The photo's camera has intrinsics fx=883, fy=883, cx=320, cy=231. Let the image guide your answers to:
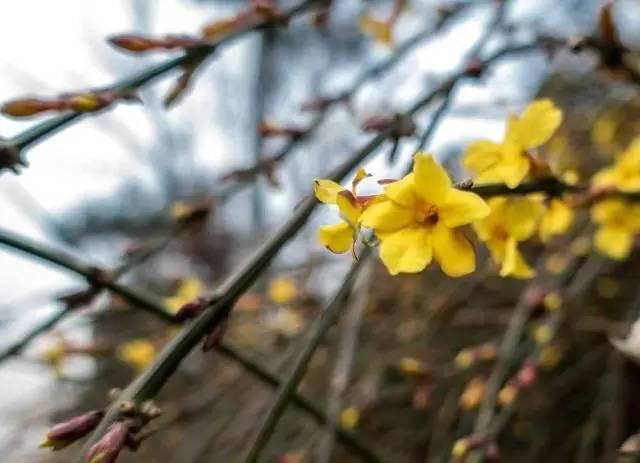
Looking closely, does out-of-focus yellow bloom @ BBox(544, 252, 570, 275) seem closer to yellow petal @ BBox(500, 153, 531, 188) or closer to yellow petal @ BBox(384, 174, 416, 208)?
yellow petal @ BBox(500, 153, 531, 188)

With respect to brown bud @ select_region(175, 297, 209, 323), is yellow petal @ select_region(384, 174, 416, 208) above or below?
below

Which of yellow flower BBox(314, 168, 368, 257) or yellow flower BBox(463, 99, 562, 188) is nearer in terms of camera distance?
yellow flower BBox(314, 168, 368, 257)

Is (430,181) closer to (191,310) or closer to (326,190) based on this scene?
(326,190)

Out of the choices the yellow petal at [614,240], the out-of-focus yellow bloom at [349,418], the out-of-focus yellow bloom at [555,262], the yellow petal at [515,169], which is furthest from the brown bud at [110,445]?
the out-of-focus yellow bloom at [555,262]

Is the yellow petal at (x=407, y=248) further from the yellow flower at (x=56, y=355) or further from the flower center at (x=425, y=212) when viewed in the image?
the yellow flower at (x=56, y=355)

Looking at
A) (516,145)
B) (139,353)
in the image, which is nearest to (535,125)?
(516,145)

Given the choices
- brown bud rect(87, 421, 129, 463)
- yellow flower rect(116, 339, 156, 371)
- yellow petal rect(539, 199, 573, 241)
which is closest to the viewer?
brown bud rect(87, 421, 129, 463)

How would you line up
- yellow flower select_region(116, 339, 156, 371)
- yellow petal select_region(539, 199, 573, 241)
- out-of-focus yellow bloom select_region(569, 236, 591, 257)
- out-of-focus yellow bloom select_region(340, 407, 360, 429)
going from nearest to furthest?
1. yellow petal select_region(539, 199, 573, 241)
2. out-of-focus yellow bloom select_region(340, 407, 360, 429)
3. out-of-focus yellow bloom select_region(569, 236, 591, 257)
4. yellow flower select_region(116, 339, 156, 371)

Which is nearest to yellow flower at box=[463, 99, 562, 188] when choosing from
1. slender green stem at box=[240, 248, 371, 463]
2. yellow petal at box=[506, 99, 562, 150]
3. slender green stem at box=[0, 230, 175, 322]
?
yellow petal at box=[506, 99, 562, 150]
